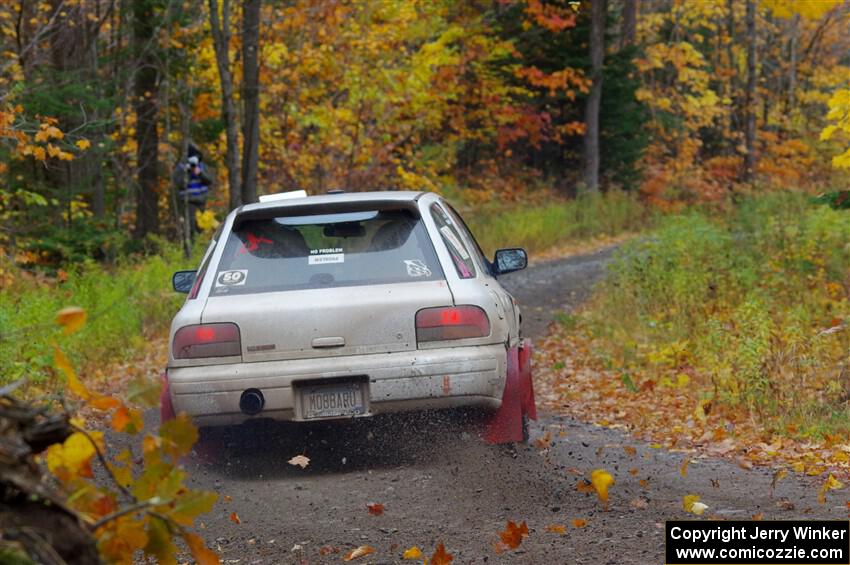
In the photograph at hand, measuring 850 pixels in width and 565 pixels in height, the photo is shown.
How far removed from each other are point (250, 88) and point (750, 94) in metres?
19.8

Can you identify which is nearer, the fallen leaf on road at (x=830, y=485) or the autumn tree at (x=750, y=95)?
the fallen leaf on road at (x=830, y=485)

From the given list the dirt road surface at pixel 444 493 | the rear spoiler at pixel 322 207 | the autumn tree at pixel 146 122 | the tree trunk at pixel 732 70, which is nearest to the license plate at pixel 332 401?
the dirt road surface at pixel 444 493

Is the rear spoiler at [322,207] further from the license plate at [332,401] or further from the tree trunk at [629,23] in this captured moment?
the tree trunk at [629,23]

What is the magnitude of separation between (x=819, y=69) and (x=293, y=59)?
29600 millimetres

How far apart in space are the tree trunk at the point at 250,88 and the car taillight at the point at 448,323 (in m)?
12.4

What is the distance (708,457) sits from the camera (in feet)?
23.2

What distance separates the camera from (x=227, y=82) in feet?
58.9

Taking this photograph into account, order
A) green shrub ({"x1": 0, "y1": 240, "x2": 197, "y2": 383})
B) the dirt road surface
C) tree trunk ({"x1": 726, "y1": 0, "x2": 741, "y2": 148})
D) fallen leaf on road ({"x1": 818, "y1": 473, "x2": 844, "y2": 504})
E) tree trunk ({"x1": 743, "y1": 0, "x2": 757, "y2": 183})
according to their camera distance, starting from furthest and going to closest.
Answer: tree trunk ({"x1": 726, "y1": 0, "x2": 741, "y2": 148}) → tree trunk ({"x1": 743, "y1": 0, "x2": 757, "y2": 183}) → green shrub ({"x1": 0, "y1": 240, "x2": 197, "y2": 383}) → fallen leaf on road ({"x1": 818, "y1": 473, "x2": 844, "y2": 504}) → the dirt road surface

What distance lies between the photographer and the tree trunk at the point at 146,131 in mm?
22266

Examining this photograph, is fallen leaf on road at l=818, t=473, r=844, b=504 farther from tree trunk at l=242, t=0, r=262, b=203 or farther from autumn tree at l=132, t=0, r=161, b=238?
autumn tree at l=132, t=0, r=161, b=238

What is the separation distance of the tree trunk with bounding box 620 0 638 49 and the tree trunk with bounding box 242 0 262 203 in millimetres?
18247

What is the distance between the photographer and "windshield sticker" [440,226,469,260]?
6911 mm

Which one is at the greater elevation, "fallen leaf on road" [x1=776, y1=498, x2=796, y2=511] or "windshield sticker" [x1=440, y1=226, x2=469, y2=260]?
"windshield sticker" [x1=440, y1=226, x2=469, y2=260]

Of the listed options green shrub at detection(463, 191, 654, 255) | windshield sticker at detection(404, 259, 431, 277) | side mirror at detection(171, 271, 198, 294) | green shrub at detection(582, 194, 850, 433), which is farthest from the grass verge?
green shrub at detection(463, 191, 654, 255)
